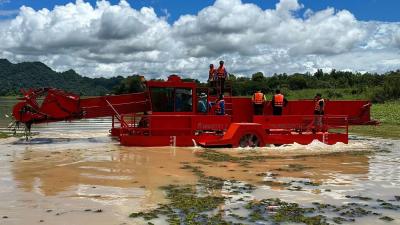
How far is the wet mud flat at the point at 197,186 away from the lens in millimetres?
7059

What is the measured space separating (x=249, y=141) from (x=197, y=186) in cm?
760

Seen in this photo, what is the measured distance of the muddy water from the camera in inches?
293

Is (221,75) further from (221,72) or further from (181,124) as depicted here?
(181,124)

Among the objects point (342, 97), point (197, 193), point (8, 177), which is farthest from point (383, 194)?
point (342, 97)

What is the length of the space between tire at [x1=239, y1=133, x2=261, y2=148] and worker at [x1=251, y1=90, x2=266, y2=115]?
Result: 169 centimetres

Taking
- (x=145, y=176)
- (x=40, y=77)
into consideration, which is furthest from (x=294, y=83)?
(x=40, y=77)

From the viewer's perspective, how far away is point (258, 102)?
1816cm

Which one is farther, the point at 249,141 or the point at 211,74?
the point at 211,74

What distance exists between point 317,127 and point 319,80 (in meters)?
75.3

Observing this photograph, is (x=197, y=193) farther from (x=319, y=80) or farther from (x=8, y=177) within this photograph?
(x=319, y=80)

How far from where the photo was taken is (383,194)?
886 cm

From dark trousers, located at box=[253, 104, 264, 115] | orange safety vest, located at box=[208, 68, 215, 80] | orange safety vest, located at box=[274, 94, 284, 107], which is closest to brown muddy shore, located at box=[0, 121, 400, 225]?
orange safety vest, located at box=[274, 94, 284, 107]

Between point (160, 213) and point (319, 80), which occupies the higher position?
point (319, 80)

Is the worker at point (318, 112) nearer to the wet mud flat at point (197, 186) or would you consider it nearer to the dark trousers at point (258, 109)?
the wet mud flat at point (197, 186)
